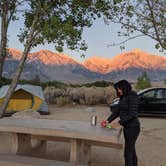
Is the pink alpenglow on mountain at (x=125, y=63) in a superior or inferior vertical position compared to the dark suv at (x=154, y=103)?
superior

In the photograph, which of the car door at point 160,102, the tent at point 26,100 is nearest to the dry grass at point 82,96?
the tent at point 26,100

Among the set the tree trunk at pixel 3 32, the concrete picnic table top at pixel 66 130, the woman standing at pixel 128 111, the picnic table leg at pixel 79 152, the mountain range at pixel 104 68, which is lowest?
the picnic table leg at pixel 79 152

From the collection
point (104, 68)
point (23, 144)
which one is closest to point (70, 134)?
point (23, 144)

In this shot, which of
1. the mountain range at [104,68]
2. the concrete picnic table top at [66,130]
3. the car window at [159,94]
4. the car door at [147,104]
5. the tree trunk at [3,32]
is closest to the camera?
the concrete picnic table top at [66,130]

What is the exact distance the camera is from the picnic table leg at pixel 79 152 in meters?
6.98

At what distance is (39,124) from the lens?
7238 millimetres

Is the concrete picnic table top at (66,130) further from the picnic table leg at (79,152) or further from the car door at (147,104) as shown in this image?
the car door at (147,104)

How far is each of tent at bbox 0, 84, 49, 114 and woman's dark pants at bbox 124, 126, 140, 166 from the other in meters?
11.2

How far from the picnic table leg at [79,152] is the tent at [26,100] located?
34.2 feet

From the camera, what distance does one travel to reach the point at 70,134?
6.46m

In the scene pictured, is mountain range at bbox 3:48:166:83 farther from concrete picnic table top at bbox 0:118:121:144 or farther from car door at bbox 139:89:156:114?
concrete picnic table top at bbox 0:118:121:144

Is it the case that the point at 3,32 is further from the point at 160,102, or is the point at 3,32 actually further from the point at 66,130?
the point at 160,102

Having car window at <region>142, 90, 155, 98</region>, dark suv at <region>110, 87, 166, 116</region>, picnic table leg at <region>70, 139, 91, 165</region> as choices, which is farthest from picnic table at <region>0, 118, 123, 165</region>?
car window at <region>142, 90, 155, 98</region>

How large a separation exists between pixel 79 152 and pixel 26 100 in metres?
11.3
